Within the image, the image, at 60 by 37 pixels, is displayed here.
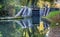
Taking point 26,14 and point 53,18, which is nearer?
point 53,18

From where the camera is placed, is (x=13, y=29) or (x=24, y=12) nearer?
(x=13, y=29)

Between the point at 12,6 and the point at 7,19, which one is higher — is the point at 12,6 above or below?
above

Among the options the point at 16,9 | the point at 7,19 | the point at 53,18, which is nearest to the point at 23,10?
the point at 16,9

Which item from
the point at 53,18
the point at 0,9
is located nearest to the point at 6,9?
the point at 0,9

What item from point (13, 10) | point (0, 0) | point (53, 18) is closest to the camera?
point (53, 18)

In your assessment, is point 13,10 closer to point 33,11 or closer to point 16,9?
point 16,9

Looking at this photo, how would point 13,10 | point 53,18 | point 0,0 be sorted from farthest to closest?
point 13,10 → point 0,0 → point 53,18

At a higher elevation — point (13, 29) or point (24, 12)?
point (13, 29)

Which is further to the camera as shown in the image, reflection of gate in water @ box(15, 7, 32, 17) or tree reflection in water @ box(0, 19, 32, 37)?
reflection of gate in water @ box(15, 7, 32, 17)

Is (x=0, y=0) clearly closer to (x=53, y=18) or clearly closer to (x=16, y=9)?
(x=16, y=9)

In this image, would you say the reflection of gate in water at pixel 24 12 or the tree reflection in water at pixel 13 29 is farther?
the reflection of gate in water at pixel 24 12
